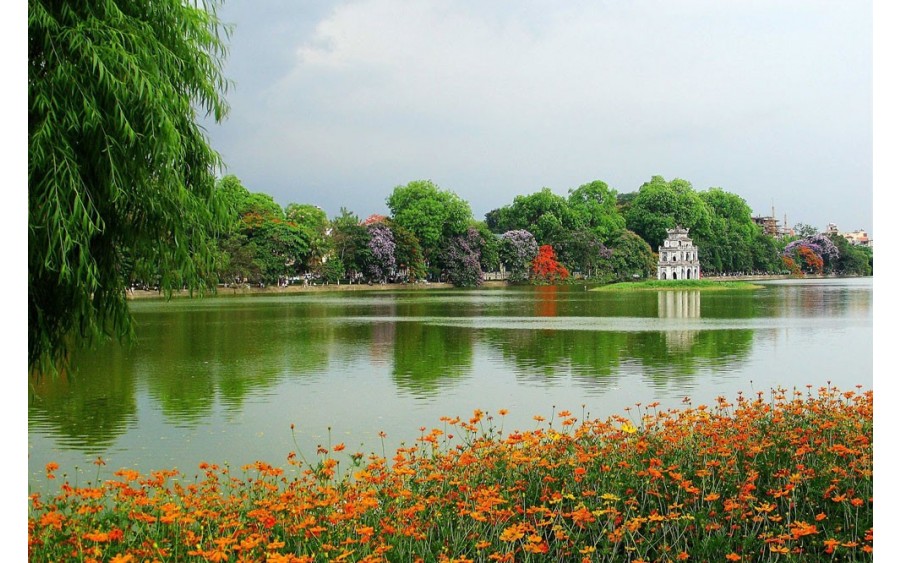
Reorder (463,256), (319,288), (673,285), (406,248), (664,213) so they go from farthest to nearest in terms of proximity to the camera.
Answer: (664,213)
(673,285)
(319,288)
(463,256)
(406,248)

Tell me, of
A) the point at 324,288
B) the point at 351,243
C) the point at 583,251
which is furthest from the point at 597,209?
the point at 324,288

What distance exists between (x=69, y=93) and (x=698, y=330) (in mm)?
11653

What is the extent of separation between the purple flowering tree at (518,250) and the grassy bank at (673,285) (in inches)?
172

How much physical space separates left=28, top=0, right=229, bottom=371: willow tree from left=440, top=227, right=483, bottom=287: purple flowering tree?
2084 cm

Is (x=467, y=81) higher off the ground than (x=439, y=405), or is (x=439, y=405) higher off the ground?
(x=467, y=81)

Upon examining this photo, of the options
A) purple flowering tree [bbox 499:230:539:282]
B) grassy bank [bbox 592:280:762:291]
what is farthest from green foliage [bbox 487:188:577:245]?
grassy bank [bbox 592:280:762:291]

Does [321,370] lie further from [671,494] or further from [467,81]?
[671,494]

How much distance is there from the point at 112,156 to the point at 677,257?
31.7 meters

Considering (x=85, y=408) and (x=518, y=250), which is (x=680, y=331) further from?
(x=518, y=250)

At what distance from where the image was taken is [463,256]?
2545 centimetres

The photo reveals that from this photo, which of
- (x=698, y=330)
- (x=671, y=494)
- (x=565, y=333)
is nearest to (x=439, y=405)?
(x=671, y=494)
